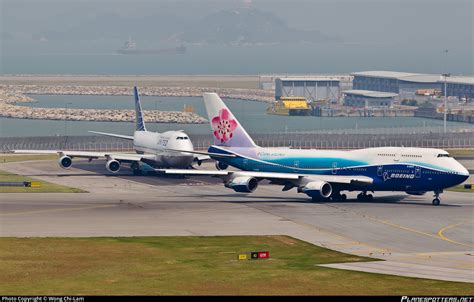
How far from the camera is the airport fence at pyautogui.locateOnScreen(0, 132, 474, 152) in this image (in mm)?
175375

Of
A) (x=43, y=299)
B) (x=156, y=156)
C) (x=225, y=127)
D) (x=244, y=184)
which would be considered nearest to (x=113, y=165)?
(x=156, y=156)

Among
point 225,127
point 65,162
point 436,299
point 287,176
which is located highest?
point 225,127

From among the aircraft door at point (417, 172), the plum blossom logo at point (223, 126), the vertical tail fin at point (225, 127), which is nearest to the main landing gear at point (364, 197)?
the aircraft door at point (417, 172)

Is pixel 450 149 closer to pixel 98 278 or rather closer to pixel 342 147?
pixel 342 147

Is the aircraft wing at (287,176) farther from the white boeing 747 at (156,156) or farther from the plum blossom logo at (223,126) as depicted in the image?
the white boeing 747 at (156,156)

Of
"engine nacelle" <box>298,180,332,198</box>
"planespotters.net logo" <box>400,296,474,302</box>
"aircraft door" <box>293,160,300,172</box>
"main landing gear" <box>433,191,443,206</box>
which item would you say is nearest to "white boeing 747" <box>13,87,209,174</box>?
"aircraft door" <box>293,160,300,172</box>

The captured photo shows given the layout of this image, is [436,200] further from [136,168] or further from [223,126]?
[136,168]

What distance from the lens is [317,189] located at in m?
110

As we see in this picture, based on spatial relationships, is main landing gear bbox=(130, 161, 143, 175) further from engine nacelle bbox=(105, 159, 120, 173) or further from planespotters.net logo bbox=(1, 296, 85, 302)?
planespotters.net logo bbox=(1, 296, 85, 302)

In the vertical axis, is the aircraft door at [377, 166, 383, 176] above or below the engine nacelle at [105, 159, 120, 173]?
above

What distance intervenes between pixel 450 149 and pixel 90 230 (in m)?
103

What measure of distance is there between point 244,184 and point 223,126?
42.4 feet

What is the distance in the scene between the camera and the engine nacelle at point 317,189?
110 metres

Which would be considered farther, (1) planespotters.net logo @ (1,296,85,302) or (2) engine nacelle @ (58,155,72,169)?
(2) engine nacelle @ (58,155,72,169)
